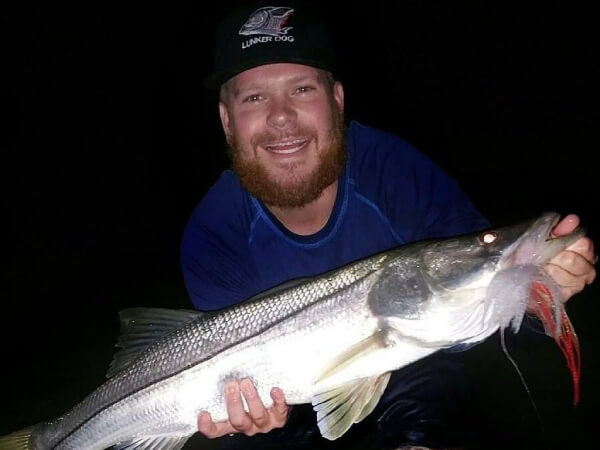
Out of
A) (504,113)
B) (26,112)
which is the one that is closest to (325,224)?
(504,113)

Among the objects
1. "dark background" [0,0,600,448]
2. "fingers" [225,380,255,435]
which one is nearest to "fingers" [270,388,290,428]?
"fingers" [225,380,255,435]

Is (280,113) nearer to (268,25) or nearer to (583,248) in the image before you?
(268,25)

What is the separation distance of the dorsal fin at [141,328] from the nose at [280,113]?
1046mm

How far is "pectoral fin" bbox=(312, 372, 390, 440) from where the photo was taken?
227cm

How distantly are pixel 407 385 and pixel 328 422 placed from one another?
864 mm

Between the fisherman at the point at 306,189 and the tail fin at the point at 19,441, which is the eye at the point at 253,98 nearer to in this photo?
the fisherman at the point at 306,189

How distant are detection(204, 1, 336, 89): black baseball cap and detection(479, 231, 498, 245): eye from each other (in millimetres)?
1394

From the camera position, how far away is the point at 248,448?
10.3 ft

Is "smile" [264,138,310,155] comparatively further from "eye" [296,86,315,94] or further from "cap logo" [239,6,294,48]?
"cap logo" [239,6,294,48]

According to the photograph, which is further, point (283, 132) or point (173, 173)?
point (173, 173)

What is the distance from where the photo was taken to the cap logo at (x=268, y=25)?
9.73 feet

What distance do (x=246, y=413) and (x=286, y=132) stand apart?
1.39 metres

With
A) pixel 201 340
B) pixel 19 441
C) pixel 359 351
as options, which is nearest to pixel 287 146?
pixel 201 340

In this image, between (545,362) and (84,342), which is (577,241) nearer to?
(545,362)
